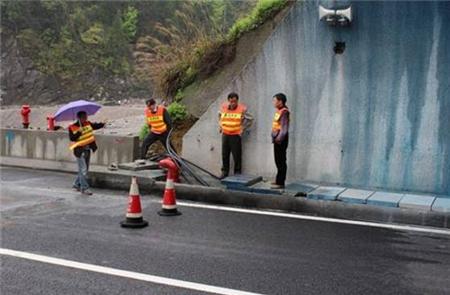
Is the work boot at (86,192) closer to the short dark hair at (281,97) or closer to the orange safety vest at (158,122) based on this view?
the orange safety vest at (158,122)

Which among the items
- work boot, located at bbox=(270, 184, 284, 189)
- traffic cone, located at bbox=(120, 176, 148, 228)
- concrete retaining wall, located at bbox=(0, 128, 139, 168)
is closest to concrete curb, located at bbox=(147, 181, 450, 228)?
work boot, located at bbox=(270, 184, 284, 189)

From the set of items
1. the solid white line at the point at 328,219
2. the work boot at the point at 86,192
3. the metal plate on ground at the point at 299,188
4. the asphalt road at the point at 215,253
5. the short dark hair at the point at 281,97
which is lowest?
the asphalt road at the point at 215,253

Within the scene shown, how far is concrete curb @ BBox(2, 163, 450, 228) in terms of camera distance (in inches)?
322

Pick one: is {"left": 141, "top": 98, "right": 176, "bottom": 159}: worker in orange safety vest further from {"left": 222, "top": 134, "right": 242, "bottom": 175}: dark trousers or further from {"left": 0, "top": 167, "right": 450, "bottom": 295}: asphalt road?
{"left": 0, "top": 167, "right": 450, "bottom": 295}: asphalt road

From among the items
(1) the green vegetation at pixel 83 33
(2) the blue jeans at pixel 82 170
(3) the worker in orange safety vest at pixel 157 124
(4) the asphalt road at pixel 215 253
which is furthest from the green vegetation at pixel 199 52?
(1) the green vegetation at pixel 83 33

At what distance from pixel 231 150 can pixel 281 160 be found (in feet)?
4.29

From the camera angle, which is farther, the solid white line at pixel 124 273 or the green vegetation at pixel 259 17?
the green vegetation at pixel 259 17

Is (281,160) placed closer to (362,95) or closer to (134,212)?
(362,95)

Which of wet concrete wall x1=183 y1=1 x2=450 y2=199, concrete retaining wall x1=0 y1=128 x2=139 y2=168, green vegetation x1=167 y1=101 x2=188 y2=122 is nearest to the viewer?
wet concrete wall x1=183 y1=1 x2=450 y2=199

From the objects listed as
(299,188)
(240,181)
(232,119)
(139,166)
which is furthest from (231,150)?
(139,166)

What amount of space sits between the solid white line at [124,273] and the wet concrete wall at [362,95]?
5392 millimetres

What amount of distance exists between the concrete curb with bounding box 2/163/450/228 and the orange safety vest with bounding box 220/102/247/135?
1379 millimetres

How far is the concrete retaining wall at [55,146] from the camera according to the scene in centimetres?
1267

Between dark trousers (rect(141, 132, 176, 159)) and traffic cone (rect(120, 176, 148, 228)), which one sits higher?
dark trousers (rect(141, 132, 176, 159))
